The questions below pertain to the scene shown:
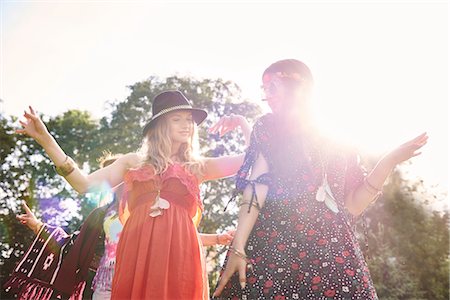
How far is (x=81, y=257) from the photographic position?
4.36 meters

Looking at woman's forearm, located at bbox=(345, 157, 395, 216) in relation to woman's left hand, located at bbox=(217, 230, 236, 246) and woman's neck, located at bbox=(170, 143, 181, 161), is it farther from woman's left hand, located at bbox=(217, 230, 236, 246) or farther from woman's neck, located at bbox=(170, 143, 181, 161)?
woman's neck, located at bbox=(170, 143, 181, 161)

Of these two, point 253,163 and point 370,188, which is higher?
point 253,163

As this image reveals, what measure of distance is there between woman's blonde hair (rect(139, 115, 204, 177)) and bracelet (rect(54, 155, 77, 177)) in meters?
0.59

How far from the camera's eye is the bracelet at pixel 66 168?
3361 millimetres

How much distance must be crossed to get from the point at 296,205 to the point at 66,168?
6.20 ft

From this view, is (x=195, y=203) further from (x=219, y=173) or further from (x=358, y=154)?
(x=358, y=154)

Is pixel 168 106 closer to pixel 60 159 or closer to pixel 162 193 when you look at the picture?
pixel 162 193

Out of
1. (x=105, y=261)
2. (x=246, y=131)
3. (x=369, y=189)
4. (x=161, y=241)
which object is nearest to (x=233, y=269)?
(x=369, y=189)

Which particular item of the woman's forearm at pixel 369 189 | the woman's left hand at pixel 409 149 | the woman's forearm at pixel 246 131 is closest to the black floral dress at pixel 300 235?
the woman's forearm at pixel 369 189

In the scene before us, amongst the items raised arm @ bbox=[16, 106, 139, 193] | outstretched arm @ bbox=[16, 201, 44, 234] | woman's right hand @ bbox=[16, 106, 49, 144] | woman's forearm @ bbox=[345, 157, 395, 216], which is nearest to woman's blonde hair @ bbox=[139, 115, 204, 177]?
raised arm @ bbox=[16, 106, 139, 193]

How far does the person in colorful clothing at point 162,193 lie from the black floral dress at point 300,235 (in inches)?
37.2

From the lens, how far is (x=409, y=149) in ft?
8.10

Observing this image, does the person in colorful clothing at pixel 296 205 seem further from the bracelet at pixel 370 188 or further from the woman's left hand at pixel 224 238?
the woman's left hand at pixel 224 238

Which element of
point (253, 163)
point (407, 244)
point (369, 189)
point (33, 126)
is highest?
point (407, 244)
